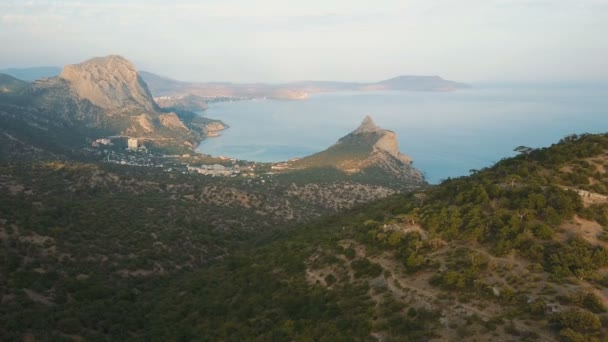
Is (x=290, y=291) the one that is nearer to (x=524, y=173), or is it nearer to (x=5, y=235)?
(x=524, y=173)

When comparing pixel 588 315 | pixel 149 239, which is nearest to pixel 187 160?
pixel 149 239

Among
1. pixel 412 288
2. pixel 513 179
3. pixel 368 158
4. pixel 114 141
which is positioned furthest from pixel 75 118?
pixel 412 288

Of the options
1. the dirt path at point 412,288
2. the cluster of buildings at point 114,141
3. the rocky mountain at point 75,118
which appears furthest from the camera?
the cluster of buildings at point 114,141

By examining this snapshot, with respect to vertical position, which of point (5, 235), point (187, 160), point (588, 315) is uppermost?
point (588, 315)

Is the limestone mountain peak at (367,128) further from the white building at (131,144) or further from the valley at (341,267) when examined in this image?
the valley at (341,267)

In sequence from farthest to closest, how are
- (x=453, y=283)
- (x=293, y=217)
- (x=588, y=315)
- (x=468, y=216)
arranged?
1. (x=293, y=217)
2. (x=468, y=216)
3. (x=453, y=283)
4. (x=588, y=315)

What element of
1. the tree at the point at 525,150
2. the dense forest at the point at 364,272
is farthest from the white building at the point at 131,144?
the tree at the point at 525,150
